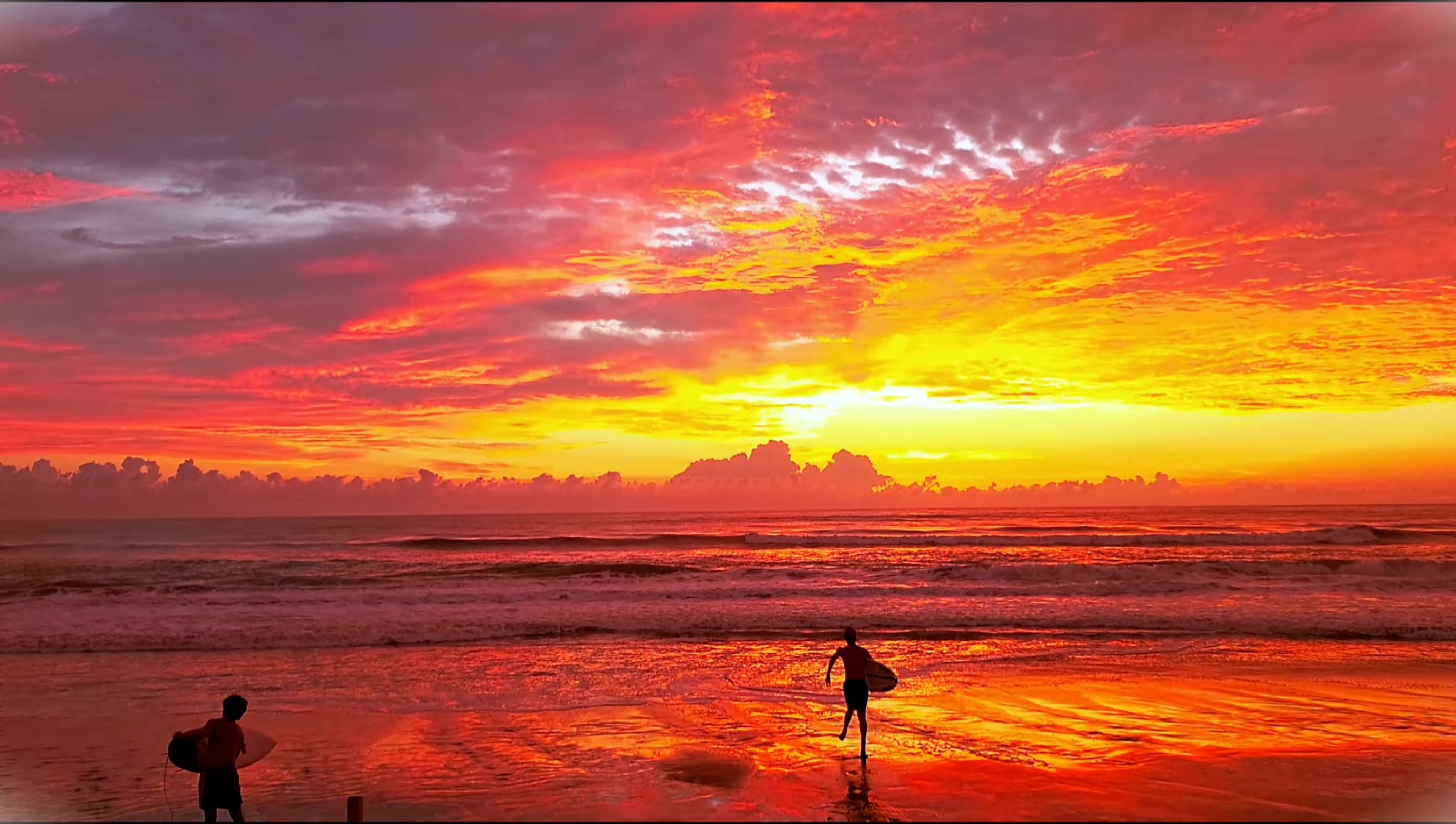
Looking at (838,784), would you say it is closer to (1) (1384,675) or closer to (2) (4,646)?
(1) (1384,675)

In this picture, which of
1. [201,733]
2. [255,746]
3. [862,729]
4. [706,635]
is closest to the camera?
[201,733]

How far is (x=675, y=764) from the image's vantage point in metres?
11.7

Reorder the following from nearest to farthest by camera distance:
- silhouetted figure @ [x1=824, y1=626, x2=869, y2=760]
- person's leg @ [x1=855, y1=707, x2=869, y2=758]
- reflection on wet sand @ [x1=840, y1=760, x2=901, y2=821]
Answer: reflection on wet sand @ [x1=840, y1=760, x2=901, y2=821]
person's leg @ [x1=855, y1=707, x2=869, y2=758]
silhouetted figure @ [x1=824, y1=626, x2=869, y2=760]

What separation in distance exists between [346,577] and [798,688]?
2916 cm

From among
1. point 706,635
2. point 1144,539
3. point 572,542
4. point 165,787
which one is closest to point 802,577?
point 706,635

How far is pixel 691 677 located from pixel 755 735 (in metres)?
4.84

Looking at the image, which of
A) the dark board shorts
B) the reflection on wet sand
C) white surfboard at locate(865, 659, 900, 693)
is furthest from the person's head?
white surfboard at locate(865, 659, 900, 693)

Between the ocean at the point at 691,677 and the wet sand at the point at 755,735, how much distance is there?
8cm

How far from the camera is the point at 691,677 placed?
17891 millimetres

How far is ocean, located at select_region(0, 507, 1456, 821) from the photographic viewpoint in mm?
11016

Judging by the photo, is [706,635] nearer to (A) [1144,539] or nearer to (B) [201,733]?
(B) [201,733]

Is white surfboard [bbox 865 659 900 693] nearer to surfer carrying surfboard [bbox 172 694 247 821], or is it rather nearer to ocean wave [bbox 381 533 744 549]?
surfer carrying surfboard [bbox 172 694 247 821]

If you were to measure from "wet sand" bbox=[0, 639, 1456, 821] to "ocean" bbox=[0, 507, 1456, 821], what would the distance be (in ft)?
0.25

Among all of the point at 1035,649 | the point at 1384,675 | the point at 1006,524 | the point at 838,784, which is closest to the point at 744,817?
the point at 838,784
